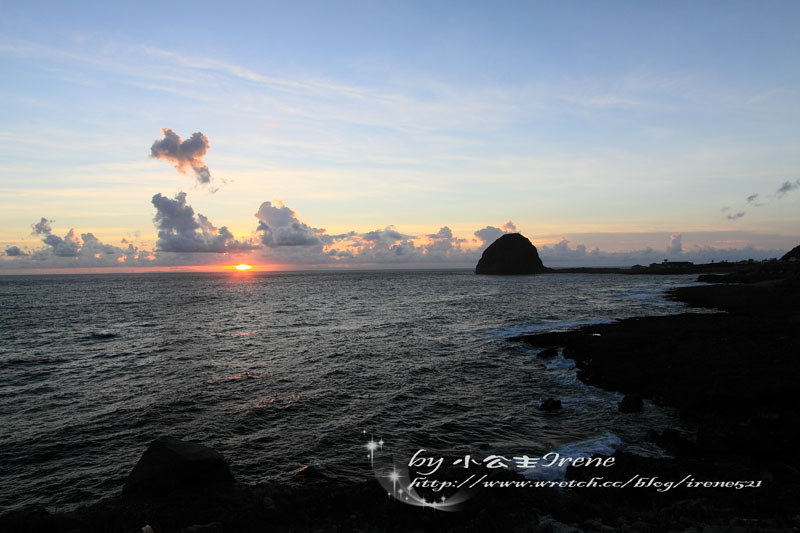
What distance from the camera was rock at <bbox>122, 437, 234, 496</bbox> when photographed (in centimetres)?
1405

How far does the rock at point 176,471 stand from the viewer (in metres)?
14.0

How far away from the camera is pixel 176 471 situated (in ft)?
46.6

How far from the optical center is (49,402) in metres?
26.3

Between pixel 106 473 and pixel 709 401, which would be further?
pixel 709 401

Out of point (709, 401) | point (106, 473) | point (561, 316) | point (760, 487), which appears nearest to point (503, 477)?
point (760, 487)

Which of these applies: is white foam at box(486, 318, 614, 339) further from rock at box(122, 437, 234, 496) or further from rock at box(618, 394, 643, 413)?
rock at box(122, 437, 234, 496)

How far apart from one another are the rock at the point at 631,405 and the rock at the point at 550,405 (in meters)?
3.16

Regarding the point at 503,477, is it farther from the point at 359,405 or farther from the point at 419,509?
the point at 359,405

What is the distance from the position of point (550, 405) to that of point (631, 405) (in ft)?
13.5

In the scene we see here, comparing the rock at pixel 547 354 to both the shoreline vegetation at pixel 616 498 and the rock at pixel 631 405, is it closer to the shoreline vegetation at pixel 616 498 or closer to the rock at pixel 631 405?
the shoreline vegetation at pixel 616 498

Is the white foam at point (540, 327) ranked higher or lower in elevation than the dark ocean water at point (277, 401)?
higher

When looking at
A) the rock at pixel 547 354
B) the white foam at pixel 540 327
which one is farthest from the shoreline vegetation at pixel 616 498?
the white foam at pixel 540 327

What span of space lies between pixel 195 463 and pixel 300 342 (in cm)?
3211

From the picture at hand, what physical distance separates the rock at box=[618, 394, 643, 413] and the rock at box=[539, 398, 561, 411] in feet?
10.4
